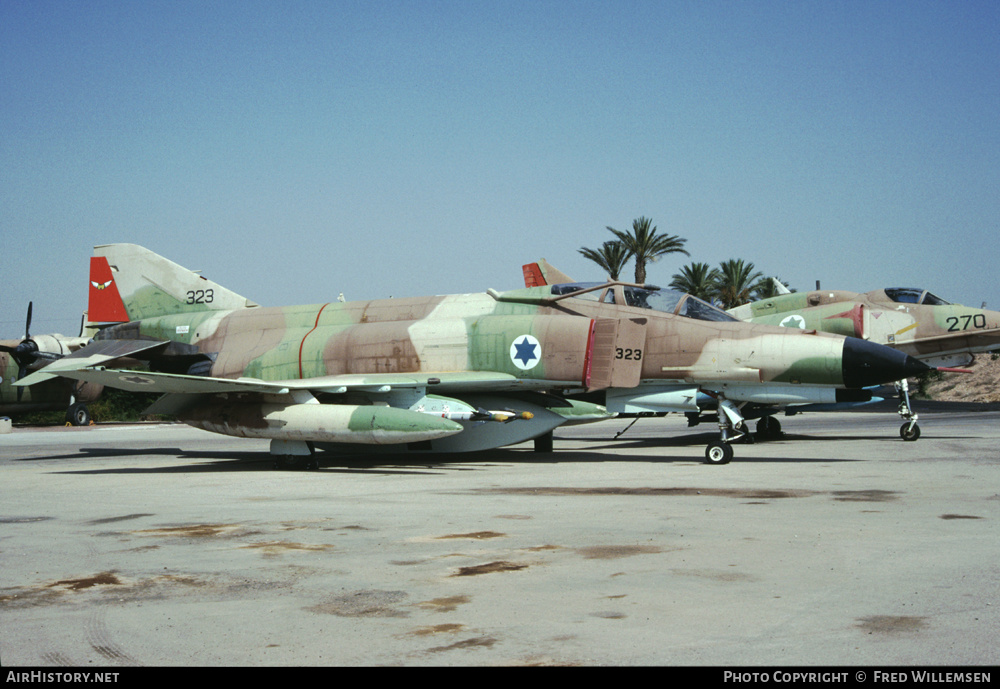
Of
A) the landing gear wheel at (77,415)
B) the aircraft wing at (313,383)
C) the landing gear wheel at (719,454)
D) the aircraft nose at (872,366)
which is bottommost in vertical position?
the landing gear wheel at (77,415)

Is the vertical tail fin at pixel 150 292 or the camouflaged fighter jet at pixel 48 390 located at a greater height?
the vertical tail fin at pixel 150 292

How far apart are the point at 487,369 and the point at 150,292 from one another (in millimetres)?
8678

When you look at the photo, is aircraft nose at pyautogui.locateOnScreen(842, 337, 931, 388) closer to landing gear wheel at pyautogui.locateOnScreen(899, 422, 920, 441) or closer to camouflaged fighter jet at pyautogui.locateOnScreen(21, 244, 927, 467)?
camouflaged fighter jet at pyautogui.locateOnScreen(21, 244, 927, 467)

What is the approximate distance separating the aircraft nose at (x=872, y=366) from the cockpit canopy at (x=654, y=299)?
2082mm

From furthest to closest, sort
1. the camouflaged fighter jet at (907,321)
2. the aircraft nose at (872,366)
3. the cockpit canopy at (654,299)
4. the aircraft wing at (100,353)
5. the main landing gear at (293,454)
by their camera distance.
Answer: the camouflaged fighter jet at (907,321), the aircraft wing at (100,353), the main landing gear at (293,454), the cockpit canopy at (654,299), the aircraft nose at (872,366)

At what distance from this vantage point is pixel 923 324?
65.3 ft

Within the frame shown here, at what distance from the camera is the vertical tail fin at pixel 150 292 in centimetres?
1941

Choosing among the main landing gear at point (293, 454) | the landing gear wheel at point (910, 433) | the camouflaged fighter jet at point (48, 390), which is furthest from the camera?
the camouflaged fighter jet at point (48, 390)

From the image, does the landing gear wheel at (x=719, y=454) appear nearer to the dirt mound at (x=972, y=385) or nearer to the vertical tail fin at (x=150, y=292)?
the vertical tail fin at (x=150, y=292)

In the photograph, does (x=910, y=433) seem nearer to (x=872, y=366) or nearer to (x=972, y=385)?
(x=872, y=366)

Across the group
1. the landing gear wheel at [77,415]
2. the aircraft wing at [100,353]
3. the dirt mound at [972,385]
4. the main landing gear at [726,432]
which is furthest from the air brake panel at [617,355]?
the dirt mound at [972,385]

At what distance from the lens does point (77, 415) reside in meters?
35.4

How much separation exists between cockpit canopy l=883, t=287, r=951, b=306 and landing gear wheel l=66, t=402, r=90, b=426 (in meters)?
30.0

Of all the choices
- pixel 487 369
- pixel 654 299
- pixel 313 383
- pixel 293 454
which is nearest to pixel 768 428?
pixel 654 299
